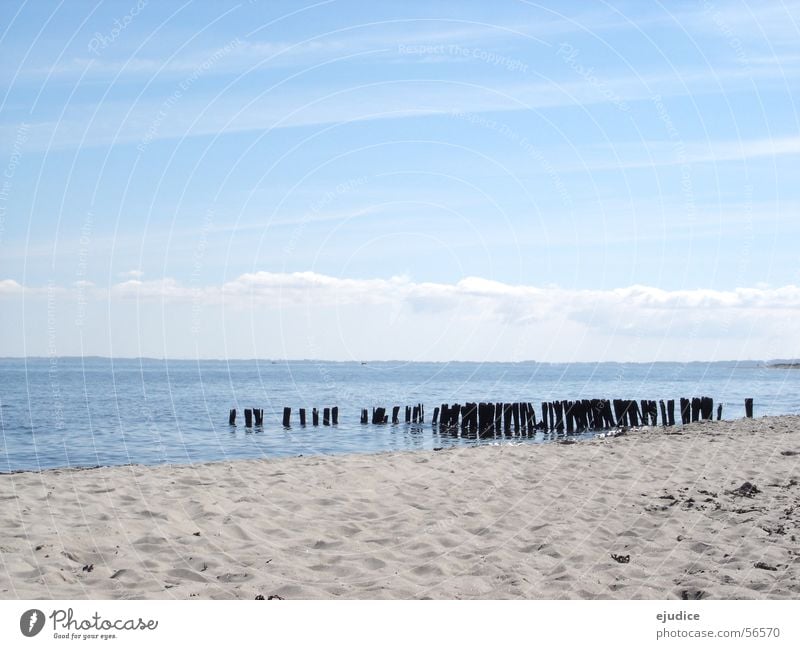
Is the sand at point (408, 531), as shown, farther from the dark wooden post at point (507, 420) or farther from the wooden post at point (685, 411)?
the wooden post at point (685, 411)

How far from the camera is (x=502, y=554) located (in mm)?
8375

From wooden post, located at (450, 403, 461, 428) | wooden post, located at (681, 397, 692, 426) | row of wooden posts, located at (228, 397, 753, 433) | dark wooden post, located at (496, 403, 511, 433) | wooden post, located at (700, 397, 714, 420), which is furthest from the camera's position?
wooden post, located at (450, 403, 461, 428)

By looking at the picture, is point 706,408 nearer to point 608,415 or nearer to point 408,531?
point 608,415

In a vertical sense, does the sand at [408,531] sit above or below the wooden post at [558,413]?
above

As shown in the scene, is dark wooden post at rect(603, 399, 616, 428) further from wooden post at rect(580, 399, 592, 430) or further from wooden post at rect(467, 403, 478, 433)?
wooden post at rect(467, 403, 478, 433)

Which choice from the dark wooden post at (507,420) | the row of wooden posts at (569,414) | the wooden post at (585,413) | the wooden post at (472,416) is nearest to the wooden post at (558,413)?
the row of wooden posts at (569,414)

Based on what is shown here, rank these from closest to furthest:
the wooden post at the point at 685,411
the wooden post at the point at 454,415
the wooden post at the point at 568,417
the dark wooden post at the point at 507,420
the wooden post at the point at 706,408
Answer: the dark wooden post at the point at 507,420
the wooden post at the point at 568,417
the wooden post at the point at 685,411
the wooden post at the point at 706,408
the wooden post at the point at 454,415

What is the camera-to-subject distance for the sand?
741 cm

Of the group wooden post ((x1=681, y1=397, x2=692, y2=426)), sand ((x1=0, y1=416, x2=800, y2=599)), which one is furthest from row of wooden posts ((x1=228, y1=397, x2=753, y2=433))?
A: sand ((x1=0, y1=416, x2=800, y2=599))

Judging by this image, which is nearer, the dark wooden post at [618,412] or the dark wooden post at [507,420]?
the dark wooden post at [507,420]

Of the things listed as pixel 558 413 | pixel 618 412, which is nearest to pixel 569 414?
pixel 558 413

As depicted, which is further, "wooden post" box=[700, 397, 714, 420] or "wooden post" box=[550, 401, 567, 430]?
"wooden post" box=[700, 397, 714, 420]

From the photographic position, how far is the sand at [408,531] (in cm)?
741

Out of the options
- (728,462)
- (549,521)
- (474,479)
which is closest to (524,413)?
(728,462)
